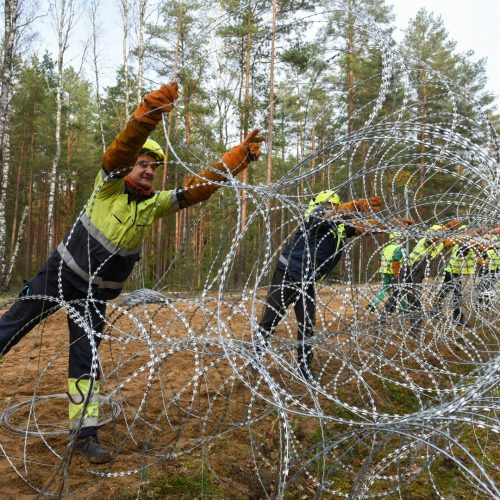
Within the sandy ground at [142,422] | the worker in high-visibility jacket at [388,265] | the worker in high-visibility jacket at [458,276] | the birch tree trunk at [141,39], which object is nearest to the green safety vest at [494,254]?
the worker in high-visibility jacket at [458,276]

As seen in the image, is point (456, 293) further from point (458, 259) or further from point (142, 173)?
point (142, 173)

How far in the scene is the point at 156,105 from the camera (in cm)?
231

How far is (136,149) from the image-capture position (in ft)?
7.69

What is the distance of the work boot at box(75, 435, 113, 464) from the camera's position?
2316 millimetres

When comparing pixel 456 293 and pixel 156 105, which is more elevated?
pixel 156 105

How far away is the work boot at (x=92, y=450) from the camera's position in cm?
232

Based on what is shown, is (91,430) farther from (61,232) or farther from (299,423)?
(61,232)

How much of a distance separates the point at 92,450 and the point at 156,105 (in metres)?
1.87

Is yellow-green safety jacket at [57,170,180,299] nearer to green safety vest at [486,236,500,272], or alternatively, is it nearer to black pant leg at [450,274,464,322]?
green safety vest at [486,236,500,272]

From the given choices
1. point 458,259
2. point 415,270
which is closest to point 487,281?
point 415,270

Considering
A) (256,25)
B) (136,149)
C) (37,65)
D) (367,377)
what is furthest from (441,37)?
(136,149)

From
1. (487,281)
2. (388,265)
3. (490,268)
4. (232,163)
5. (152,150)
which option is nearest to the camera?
(152,150)

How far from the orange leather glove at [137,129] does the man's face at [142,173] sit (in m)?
0.19

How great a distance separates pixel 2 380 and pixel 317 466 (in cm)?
275
